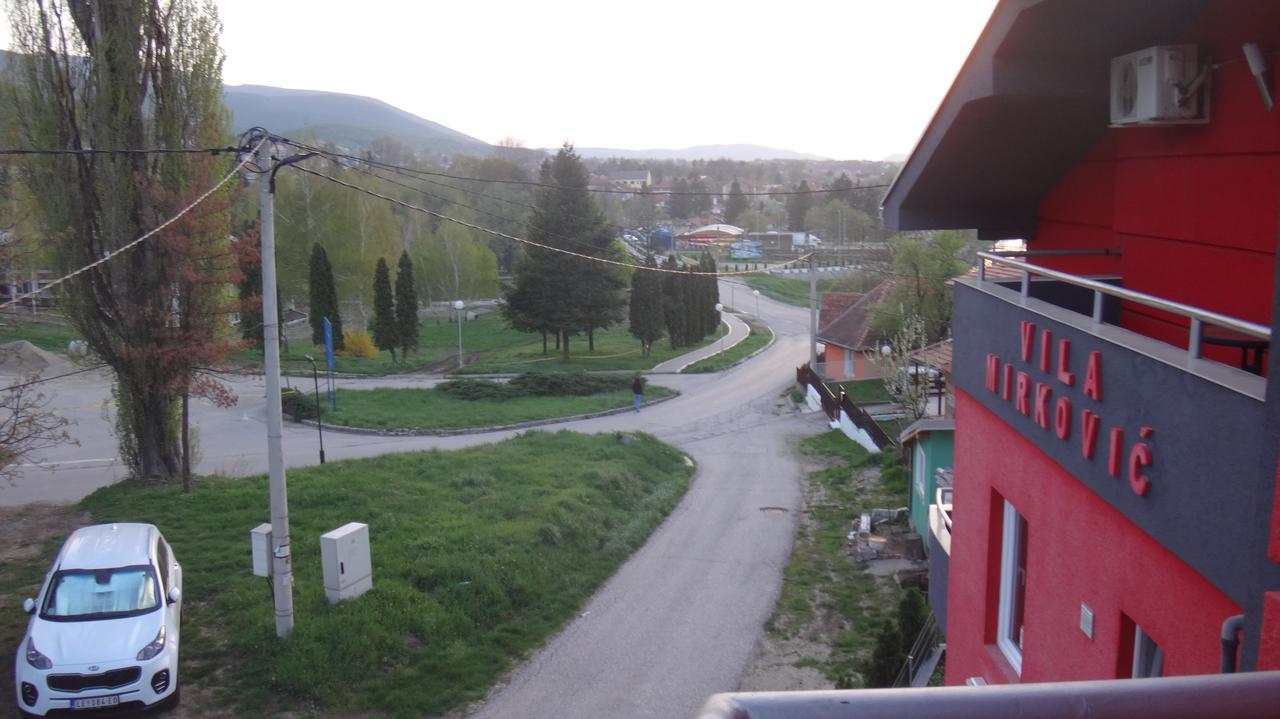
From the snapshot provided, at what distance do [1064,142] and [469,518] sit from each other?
1306 centimetres

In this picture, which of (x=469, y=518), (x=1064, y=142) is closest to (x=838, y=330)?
(x=469, y=518)

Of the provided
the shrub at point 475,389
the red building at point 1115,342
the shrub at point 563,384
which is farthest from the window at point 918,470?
the shrub at point 475,389

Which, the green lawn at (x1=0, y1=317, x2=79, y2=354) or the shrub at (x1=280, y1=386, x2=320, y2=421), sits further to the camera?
the green lawn at (x1=0, y1=317, x2=79, y2=354)

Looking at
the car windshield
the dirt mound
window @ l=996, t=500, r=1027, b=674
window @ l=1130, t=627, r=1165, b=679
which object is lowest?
the dirt mound

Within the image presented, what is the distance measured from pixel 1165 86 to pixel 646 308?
45644 mm

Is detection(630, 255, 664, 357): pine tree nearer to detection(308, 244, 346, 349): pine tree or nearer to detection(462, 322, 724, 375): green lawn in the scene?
detection(462, 322, 724, 375): green lawn

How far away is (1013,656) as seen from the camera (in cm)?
570

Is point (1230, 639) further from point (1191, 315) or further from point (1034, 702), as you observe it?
point (1034, 702)

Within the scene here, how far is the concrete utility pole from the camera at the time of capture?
10.6 meters

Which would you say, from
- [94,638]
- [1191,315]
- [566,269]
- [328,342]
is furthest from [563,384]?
[1191,315]

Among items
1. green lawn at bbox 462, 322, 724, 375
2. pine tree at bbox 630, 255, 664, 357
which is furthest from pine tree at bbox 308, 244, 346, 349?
pine tree at bbox 630, 255, 664, 357

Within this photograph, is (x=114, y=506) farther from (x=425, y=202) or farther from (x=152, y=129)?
(x=425, y=202)

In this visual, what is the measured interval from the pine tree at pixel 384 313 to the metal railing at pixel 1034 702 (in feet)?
155

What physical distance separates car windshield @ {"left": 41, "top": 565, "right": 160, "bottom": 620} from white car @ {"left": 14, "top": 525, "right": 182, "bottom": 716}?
0.4 inches
